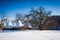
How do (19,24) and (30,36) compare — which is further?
(19,24)

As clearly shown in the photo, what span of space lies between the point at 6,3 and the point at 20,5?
496 millimetres

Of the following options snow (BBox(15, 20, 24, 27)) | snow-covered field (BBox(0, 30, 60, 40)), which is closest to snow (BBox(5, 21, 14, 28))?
snow (BBox(15, 20, 24, 27))

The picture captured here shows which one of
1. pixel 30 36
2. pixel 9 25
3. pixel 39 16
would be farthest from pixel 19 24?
pixel 30 36

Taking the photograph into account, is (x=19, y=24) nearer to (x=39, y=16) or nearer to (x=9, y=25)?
(x=9, y=25)

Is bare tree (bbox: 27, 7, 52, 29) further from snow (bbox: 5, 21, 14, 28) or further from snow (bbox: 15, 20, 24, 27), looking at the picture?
snow (bbox: 5, 21, 14, 28)

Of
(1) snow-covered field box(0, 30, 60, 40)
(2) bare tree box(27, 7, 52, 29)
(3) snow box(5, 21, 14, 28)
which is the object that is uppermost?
(2) bare tree box(27, 7, 52, 29)

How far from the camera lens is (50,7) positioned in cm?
394

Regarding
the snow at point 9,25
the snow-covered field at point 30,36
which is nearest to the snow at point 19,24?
the snow at point 9,25

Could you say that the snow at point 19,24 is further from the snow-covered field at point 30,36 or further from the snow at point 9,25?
the snow-covered field at point 30,36

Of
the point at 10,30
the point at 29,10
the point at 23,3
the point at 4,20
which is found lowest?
the point at 10,30

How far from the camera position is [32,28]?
395cm

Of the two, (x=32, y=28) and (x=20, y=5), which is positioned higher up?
(x=20, y=5)

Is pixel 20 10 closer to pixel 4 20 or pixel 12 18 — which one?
pixel 12 18

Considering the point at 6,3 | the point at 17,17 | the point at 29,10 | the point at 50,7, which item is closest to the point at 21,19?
the point at 17,17
